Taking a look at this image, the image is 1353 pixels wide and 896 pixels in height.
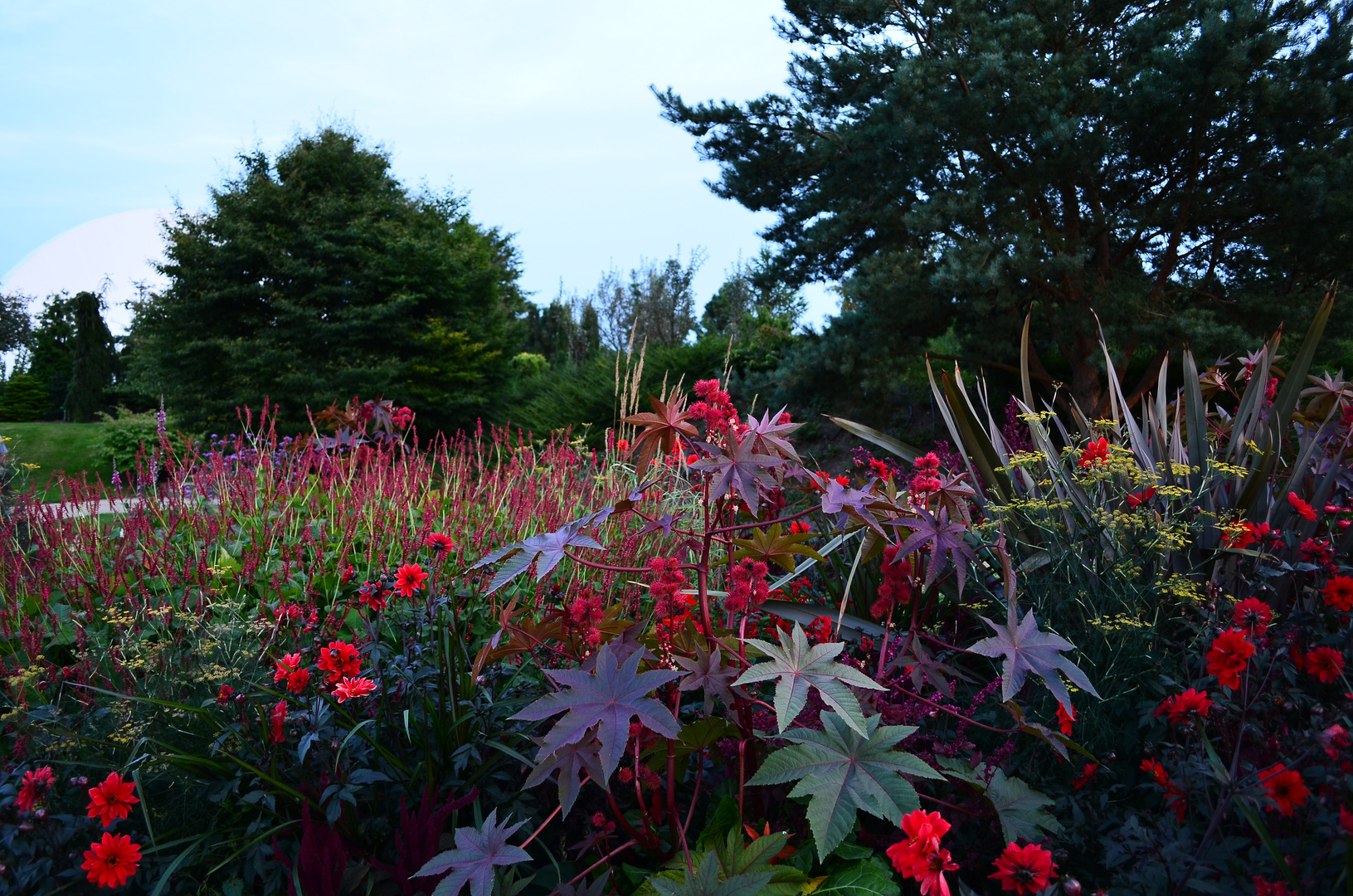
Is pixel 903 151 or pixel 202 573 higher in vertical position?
pixel 903 151

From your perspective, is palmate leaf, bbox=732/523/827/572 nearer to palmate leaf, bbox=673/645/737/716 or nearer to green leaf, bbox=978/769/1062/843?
palmate leaf, bbox=673/645/737/716

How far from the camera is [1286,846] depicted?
3.51 ft

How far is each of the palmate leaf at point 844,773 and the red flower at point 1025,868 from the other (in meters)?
0.13

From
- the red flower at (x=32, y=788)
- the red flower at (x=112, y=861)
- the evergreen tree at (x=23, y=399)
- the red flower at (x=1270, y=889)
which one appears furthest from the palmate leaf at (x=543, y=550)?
the evergreen tree at (x=23, y=399)

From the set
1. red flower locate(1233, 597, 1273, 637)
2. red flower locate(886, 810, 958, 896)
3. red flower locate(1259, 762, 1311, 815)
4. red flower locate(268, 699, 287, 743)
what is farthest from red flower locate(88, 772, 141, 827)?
red flower locate(1233, 597, 1273, 637)

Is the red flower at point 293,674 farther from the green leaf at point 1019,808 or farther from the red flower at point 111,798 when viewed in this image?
the green leaf at point 1019,808

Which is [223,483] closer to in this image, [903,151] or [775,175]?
[903,151]

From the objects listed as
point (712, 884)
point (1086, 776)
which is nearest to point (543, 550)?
point (712, 884)

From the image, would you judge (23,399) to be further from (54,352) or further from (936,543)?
(936,543)

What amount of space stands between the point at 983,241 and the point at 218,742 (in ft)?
23.6

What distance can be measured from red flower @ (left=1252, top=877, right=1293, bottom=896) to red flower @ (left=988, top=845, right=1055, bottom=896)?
0.23 m

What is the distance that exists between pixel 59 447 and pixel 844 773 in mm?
17345

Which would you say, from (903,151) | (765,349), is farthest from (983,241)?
(765,349)

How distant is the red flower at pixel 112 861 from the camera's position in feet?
4.28
